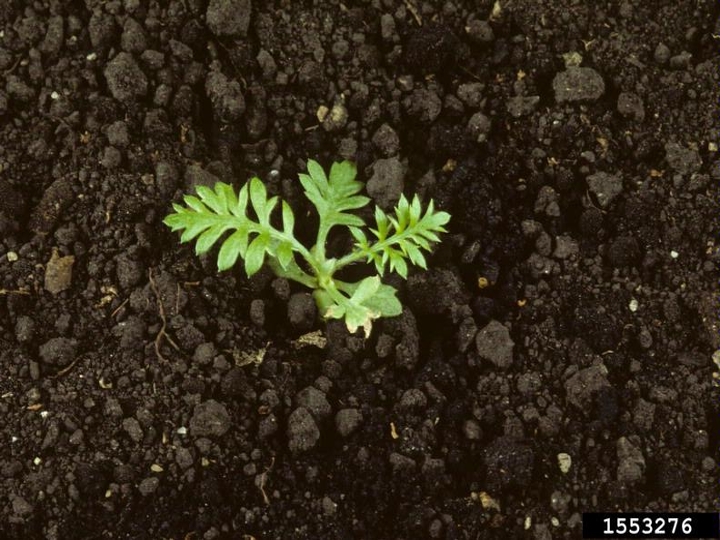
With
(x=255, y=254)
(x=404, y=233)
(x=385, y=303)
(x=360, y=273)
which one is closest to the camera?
(x=255, y=254)

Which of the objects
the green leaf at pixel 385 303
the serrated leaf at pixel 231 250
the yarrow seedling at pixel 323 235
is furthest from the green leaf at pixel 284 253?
the green leaf at pixel 385 303

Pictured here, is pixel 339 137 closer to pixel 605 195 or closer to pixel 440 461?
pixel 605 195

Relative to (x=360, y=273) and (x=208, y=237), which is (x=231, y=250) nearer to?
(x=208, y=237)

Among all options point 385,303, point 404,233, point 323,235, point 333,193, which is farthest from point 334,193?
point 385,303

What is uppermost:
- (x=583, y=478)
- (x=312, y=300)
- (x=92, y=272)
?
(x=583, y=478)

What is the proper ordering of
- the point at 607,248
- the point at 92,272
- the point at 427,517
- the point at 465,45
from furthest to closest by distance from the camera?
1. the point at 465,45
2. the point at 607,248
3. the point at 92,272
4. the point at 427,517

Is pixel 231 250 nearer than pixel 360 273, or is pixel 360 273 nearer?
pixel 231 250

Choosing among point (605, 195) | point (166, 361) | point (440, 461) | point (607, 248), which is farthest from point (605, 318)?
point (166, 361)
